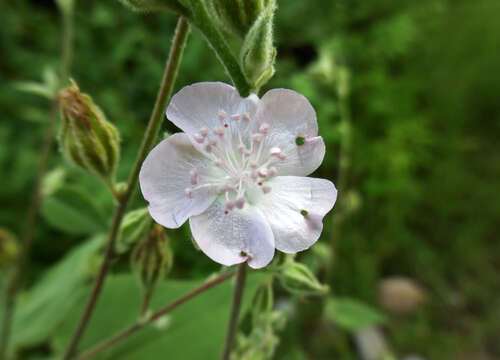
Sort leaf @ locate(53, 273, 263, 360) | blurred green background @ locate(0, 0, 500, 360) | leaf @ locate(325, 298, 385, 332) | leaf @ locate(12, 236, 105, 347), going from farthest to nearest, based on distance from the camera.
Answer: blurred green background @ locate(0, 0, 500, 360) < leaf @ locate(325, 298, 385, 332) < leaf @ locate(12, 236, 105, 347) < leaf @ locate(53, 273, 263, 360)

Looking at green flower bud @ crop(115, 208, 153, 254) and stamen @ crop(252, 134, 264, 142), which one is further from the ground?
stamen @ crop(252, 134, 264, 142)

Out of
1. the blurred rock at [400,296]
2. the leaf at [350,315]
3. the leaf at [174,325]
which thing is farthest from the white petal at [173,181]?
the blurred rock at [400,296]

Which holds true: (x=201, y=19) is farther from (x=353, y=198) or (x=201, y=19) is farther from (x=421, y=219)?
(x=421, y=219)

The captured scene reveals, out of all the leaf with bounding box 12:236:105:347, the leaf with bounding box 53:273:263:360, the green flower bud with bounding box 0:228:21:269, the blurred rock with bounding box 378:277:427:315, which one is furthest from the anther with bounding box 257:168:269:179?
the blurred rock with bounding box 378:277:427:315

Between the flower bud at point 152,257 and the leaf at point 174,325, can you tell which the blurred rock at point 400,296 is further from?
the flower bud at point 152,257

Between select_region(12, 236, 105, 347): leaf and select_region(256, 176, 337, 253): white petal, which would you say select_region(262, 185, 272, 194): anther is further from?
select_region(12, 236, 105, 347): leaf

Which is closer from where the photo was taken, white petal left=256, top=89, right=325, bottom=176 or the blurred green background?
white petal left=256, top=89, right=325, bottom=176
